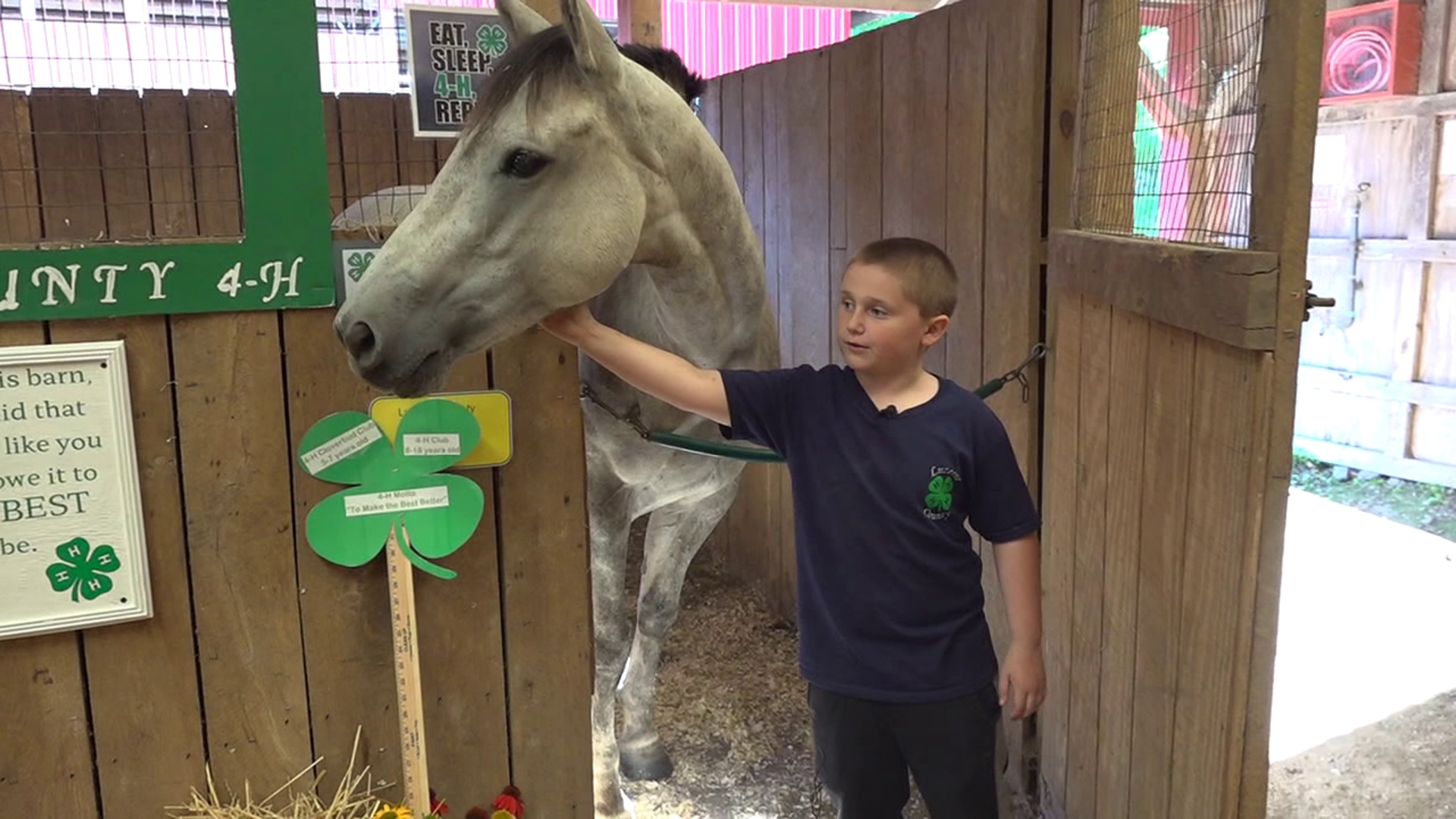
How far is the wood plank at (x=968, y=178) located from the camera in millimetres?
2244

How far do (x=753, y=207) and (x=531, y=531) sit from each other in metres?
2.21

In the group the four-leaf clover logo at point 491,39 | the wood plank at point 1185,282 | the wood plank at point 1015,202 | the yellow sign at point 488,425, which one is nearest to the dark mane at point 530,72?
the four-leaf clover logo at point 491,39

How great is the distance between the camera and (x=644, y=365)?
150cm

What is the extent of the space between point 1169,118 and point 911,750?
43.3 inches

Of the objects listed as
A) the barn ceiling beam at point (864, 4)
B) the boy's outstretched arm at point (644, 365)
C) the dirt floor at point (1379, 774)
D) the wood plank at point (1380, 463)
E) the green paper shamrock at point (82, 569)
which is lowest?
the dirt floor at point (1379, 774)

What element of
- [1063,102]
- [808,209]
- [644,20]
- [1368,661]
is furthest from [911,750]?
[644,20]

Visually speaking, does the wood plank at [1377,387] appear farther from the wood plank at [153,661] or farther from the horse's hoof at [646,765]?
the wood plank at [153,661]

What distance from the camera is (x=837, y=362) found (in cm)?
300

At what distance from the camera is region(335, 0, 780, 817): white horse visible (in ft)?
4.17

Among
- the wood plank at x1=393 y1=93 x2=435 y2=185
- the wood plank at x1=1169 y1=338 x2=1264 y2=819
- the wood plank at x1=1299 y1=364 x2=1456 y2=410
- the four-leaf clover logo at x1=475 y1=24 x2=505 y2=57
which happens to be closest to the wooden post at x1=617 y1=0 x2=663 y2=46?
the wood plank at x1=393 y1=93 x2=435 y2=185

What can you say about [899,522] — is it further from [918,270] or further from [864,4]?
[864,4]

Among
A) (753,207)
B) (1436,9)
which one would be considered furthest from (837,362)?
(1436,9)

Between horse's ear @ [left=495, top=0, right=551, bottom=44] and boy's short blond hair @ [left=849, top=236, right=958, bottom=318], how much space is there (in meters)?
0.53

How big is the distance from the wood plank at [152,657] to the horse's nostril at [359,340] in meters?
0.30
